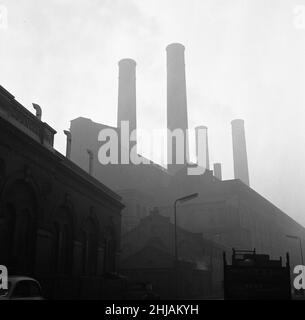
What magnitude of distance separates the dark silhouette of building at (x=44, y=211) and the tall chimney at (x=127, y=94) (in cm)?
4145

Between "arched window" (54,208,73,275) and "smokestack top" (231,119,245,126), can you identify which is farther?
"smokestack top" (231,119,245,126)

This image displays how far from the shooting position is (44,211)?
19078 millimetres

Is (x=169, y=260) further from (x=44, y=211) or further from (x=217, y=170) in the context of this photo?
(x=217, y=170)

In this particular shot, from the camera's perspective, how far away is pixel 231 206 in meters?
57.4

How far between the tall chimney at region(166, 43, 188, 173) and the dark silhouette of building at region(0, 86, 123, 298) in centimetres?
4341

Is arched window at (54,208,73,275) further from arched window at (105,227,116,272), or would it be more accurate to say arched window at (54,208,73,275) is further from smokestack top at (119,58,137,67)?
smokestack top at (119,58,137,67)

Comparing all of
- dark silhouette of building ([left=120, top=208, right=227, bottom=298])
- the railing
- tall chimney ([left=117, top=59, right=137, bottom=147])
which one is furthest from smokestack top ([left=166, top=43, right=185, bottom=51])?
the railing

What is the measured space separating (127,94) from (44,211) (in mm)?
50294

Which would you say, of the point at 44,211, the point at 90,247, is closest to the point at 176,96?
the point at 90,247

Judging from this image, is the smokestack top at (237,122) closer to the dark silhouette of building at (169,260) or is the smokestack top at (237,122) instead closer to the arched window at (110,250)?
the dark silhouette of building at (169,260)

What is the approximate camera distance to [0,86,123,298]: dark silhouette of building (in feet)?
54.3

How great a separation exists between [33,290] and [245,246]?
50.9 m
